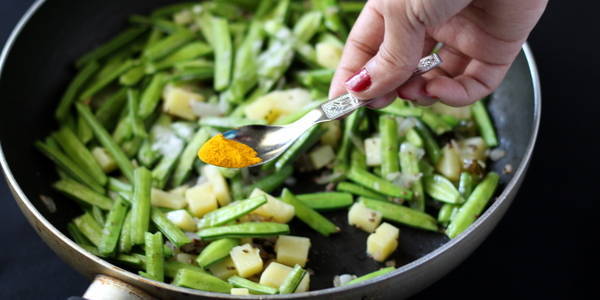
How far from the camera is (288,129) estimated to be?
2.65 meters

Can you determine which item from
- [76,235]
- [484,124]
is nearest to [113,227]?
[76,235]

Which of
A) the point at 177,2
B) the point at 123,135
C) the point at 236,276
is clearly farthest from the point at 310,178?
the point at 177,2

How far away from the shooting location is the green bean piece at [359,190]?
2945 mm

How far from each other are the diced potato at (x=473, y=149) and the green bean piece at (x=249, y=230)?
3.42ft

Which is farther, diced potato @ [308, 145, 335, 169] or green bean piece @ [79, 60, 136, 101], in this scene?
green bean piece @ [79, 60, 136, 101]

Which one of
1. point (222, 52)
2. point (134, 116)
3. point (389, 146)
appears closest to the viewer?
point (389, 146)

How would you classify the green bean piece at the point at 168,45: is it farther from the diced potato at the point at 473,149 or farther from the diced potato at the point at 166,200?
the diced potato at the point at 473,149

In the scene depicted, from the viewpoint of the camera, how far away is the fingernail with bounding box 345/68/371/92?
221 centimetres

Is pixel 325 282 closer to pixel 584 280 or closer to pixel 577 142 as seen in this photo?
pixel 584 280

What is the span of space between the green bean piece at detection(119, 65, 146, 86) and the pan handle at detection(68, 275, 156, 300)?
144 centimetres

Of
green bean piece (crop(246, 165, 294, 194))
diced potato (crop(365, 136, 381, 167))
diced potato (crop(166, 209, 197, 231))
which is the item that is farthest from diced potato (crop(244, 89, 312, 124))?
diced potato (crop(166, 209, 197, 231))

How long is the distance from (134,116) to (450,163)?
1716mm

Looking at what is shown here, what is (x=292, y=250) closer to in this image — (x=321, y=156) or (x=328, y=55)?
(x=321, y=156)

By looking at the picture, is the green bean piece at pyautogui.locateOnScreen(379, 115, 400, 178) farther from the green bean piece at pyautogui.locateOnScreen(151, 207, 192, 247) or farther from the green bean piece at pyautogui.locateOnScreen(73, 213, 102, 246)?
the green bean piece at pyautogui.locateOnScreen(73, 213, 102, 246)
